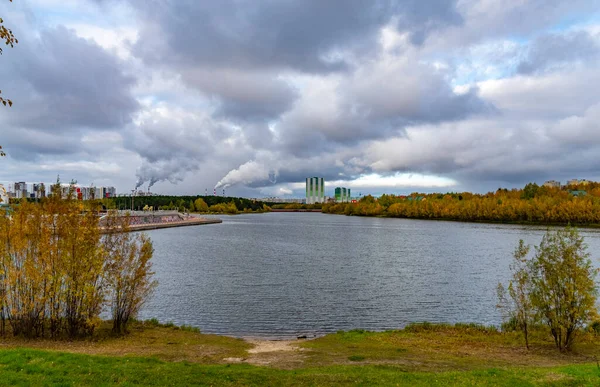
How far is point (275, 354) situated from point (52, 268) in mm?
12121

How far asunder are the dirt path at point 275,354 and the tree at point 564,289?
12454mm

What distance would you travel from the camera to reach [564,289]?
21.0m

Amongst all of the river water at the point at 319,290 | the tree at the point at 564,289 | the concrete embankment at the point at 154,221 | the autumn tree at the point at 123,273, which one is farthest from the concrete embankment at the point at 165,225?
the tree at the point at 564,289

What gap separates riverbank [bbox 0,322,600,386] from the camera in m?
13.5

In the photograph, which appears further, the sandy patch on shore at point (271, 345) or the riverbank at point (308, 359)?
the sandy patch on shore at point (271, 345)

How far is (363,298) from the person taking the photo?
37.6m

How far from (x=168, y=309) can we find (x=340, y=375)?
Result: 72.3ft

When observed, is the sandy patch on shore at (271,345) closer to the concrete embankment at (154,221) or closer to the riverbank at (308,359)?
the riverbank at (308,359)

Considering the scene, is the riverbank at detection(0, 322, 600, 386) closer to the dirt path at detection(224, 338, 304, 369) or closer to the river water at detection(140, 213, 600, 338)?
the dirt path at detection(224, 338, 304, 369)

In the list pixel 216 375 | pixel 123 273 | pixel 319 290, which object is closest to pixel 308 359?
pixel 216 375

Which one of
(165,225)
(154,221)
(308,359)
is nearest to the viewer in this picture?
(308,359)

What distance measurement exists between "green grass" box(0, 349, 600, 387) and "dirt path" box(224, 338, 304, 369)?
2373mm

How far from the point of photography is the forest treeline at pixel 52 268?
69.6 feet

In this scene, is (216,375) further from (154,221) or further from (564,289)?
(154,221)
